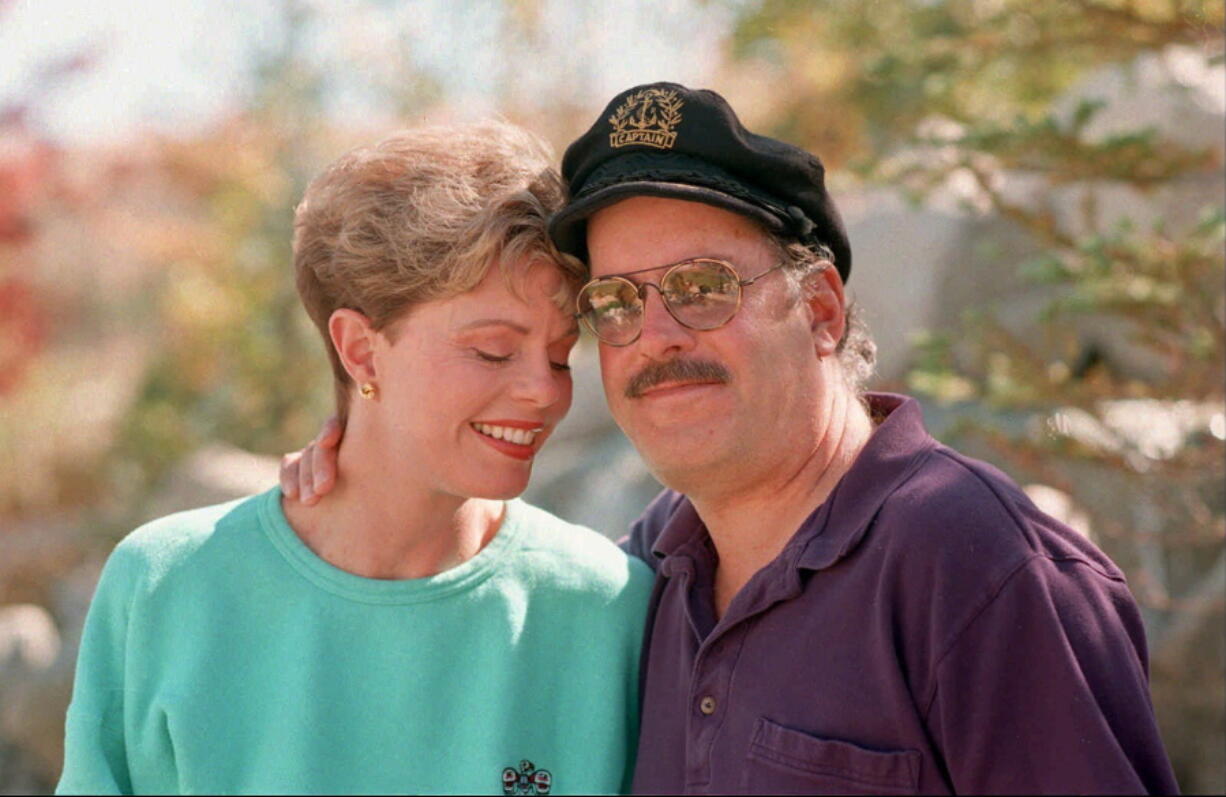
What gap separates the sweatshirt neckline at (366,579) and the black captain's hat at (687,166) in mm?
711

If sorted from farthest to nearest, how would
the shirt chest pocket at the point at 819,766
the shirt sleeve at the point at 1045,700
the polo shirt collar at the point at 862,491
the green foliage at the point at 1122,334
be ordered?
the green foliage at the point at 1122,334 < the polo shirt collar at the point at 862,491 < the shirt chest pocket at the point at 819,766 < the shirt sleeve at the point at 1045,700

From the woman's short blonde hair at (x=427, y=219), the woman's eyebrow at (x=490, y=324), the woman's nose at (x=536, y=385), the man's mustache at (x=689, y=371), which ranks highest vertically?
the woman's short blonde hair at (x=427, y=219)

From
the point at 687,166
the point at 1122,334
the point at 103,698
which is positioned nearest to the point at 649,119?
the point at 687,166

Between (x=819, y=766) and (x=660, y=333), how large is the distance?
93 cm

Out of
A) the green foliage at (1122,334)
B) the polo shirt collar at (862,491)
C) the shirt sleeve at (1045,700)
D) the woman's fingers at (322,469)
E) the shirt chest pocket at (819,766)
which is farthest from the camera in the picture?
the green foliage at (1122,334)

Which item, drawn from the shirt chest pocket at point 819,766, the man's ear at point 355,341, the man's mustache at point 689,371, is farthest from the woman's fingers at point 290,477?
the shirt chest pocket at point 819,766

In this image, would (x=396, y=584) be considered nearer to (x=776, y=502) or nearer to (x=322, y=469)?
(x=322, y=469)

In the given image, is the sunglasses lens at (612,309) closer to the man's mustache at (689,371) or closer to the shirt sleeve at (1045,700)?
the man's mustache at (689,371)

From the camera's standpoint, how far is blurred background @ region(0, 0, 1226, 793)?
4621mm

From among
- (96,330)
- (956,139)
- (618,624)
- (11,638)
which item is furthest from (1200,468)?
(96,330)

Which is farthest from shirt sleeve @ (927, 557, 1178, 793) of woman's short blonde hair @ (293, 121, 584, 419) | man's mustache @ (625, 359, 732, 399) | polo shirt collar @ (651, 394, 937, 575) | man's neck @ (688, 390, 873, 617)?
woman's short blonde hair @ (293, 121, 584, 419)

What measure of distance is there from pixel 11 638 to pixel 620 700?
5366 mm

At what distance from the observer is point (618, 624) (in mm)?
3023

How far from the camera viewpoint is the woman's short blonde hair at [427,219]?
2.73 metres
